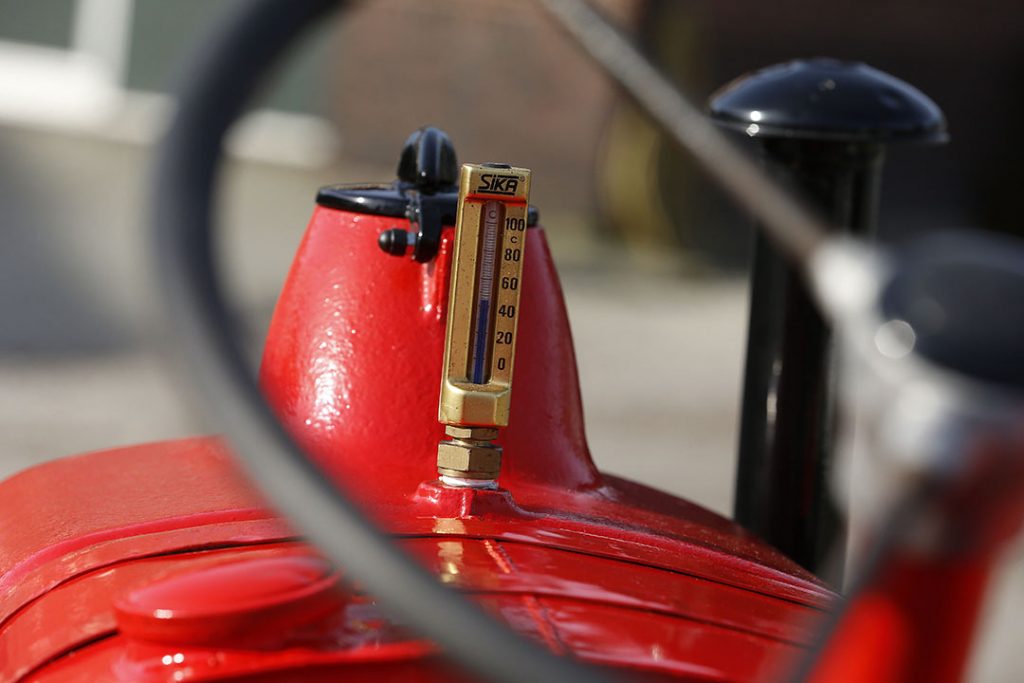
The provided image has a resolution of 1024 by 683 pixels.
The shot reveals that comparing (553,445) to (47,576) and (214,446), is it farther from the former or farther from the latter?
(47,576)

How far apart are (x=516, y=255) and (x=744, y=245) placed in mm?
6758

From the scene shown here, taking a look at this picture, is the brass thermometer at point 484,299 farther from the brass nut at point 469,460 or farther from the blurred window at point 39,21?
the blurred window at point 39,21

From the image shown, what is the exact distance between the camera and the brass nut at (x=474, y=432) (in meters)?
1.14

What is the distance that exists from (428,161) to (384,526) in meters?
0.47

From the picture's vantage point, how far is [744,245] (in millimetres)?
7746

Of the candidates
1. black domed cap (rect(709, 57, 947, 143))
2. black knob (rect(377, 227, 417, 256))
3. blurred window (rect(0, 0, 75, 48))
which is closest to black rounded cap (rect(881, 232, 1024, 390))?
black knob (rect(377, 227, 417, 256))

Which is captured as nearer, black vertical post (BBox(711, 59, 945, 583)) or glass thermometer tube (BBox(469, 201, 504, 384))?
glass thermometer tube (BBox(469, 201, 504, 384))

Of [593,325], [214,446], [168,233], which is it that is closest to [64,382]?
[593,325]

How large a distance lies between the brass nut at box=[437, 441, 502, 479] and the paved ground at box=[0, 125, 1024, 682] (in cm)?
162

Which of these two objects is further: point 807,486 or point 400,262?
point 807,486

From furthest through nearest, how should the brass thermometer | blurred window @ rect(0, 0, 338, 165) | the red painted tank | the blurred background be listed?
blurred window @ rect(0, 0, 338, 165) < the blurred background < the brass thermometer < the red painted tank

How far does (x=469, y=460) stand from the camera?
1.16 m

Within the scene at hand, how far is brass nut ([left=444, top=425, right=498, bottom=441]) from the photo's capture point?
1145 mm

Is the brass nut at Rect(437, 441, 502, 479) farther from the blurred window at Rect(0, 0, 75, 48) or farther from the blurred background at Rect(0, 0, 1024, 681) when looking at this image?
the blurred window at Rect(0, 0, 75, 48)
